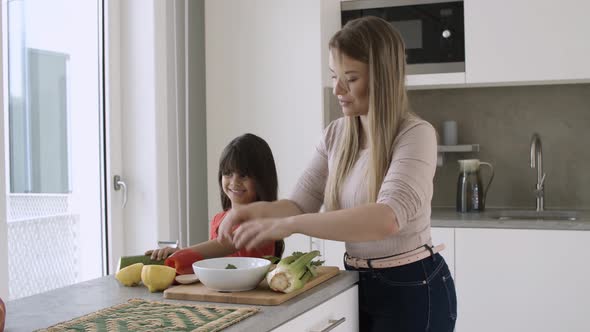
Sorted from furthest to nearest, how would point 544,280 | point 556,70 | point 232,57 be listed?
point 232,57
point 556,70
point 544,280

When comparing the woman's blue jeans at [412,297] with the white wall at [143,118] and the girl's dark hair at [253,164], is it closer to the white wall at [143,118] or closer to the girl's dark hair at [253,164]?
the girl's dark hair at [253,164]

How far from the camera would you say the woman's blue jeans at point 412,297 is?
171 centimetres

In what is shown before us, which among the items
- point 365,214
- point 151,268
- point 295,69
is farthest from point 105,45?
point 365,214

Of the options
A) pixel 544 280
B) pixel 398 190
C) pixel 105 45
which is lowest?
pixel 544 280

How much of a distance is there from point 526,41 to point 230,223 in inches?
76.0

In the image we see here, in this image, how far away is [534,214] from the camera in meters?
3.41

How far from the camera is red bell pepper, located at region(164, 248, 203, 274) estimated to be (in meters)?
1.74

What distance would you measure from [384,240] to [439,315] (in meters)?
0.22

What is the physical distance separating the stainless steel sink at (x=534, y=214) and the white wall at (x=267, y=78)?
0.94 meters

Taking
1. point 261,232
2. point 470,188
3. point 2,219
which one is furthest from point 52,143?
point 470,188

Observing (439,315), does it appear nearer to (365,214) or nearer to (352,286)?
(352,286)

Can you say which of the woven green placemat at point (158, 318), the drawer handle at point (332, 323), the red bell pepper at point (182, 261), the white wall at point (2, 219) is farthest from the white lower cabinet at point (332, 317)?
the white wall at point (2, 219)

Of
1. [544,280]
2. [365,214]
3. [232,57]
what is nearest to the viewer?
[365,214]

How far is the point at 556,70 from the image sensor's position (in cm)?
310
